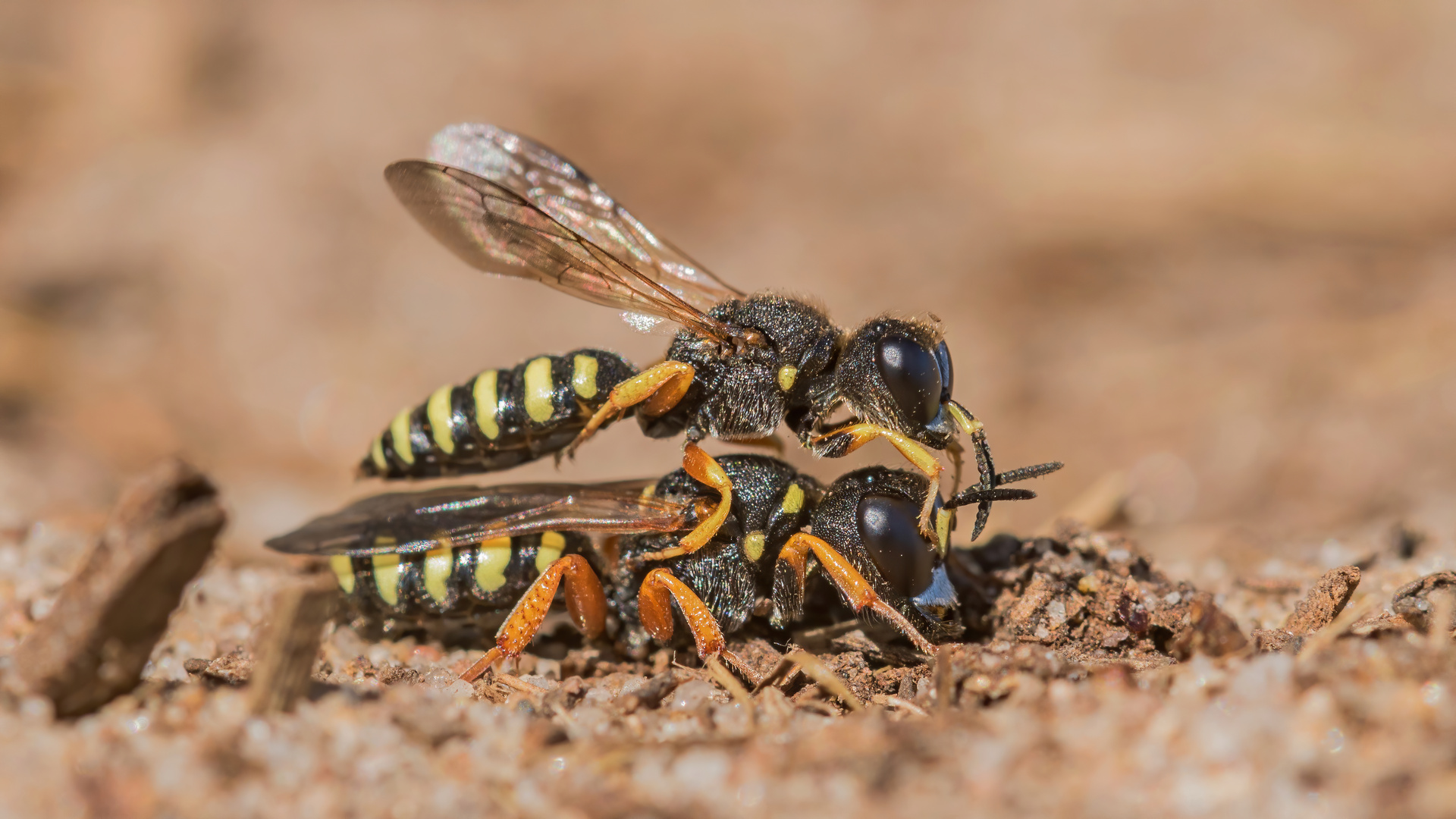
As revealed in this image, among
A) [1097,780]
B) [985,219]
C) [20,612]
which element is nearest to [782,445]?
[1097,780]

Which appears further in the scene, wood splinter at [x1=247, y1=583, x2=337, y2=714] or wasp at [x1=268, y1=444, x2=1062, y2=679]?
wasp at [x1=268, y1=444, x2=1062, y2=679]

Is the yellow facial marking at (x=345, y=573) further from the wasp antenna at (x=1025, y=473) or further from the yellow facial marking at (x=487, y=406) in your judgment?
the wasp antenna at (x=1025, y=473)

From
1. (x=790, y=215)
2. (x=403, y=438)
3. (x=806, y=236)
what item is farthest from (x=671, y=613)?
Answer: (x=790, y=215)

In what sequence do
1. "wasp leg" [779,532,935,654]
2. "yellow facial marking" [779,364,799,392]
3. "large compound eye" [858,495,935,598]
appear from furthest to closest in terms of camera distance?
"yellow facial marking" [779,364,799,392] < "large compound eye" [858,495,935,598] < "wasp leg" [779,532,935,654]

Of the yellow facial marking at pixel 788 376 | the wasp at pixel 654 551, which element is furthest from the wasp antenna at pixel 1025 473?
the yellow facial marking at pixel 788 376

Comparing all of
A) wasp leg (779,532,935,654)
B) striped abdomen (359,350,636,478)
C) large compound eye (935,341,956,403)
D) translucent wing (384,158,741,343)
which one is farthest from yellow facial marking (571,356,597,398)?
large compound eye (935,341,956,403)

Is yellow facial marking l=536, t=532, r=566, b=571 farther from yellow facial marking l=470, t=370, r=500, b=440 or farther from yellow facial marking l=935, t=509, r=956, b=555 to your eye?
yellow facial marking l=935, t=509, r=956, b=555
